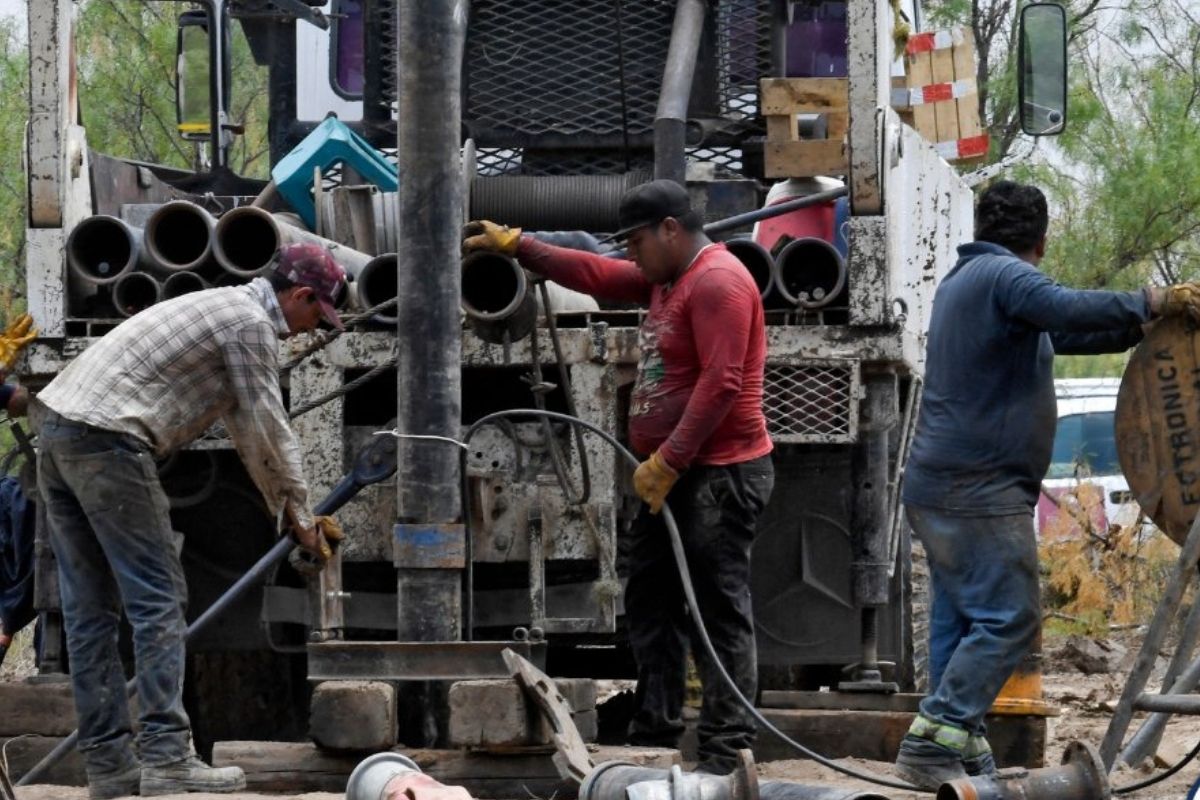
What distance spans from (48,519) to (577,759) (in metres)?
1.72

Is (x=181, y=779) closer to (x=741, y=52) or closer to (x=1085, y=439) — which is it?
(x=741, y=52)

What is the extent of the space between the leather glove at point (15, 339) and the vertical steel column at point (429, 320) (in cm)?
123

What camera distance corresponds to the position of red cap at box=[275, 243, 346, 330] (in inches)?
255

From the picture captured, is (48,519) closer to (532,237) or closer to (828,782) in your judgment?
(532,237)

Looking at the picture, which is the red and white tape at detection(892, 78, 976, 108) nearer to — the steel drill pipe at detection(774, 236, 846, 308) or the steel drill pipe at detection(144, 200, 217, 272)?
the steel drill pipe at detection(774, 236, 846, 308)

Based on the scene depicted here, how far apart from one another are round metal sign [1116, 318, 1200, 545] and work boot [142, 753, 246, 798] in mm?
2634

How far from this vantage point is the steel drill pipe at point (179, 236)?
269 inches

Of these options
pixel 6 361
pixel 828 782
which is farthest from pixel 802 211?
pixel 6 361

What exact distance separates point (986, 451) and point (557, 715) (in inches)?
53.6

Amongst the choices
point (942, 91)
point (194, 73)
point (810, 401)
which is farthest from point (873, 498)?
point (194, 73)

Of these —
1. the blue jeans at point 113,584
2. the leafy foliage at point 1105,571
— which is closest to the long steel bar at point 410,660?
the blue jeans at point 113,584

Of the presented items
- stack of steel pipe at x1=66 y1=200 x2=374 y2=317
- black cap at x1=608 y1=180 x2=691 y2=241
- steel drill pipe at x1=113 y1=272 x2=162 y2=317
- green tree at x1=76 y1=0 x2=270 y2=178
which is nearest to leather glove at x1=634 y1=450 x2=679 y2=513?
black cap at x1=608 y1=180 x2=691 y2=241

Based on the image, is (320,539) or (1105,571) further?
(1105,571)

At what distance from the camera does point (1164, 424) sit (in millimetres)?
6195
